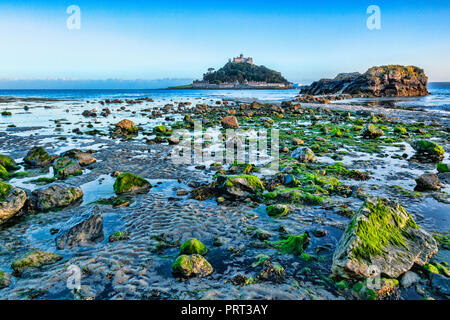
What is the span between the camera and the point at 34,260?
16.3 feet

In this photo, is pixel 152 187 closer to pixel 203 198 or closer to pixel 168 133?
pixel 203 198

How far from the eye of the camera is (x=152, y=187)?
30.1 feet

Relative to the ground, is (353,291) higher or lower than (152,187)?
lower

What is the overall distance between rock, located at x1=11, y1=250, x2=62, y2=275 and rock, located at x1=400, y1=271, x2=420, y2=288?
666cm

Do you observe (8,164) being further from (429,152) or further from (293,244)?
(429,152)

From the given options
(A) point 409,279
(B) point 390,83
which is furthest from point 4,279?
(B) point 390,83

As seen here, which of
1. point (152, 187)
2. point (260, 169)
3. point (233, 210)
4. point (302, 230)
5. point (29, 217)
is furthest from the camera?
point (260, 169)

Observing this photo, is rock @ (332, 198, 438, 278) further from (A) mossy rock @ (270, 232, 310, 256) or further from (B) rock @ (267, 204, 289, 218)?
(B) rock @ (267, 204, 289, 218)

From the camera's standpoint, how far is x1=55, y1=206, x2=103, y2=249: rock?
18.5 ft

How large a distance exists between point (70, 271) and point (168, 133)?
15.2m

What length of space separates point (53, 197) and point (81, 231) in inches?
100

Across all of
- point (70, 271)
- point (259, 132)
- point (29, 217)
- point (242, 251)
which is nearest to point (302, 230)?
point (242, 251)

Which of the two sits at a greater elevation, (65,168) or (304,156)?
(304,156)

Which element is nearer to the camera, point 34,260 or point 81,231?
point 34,260
